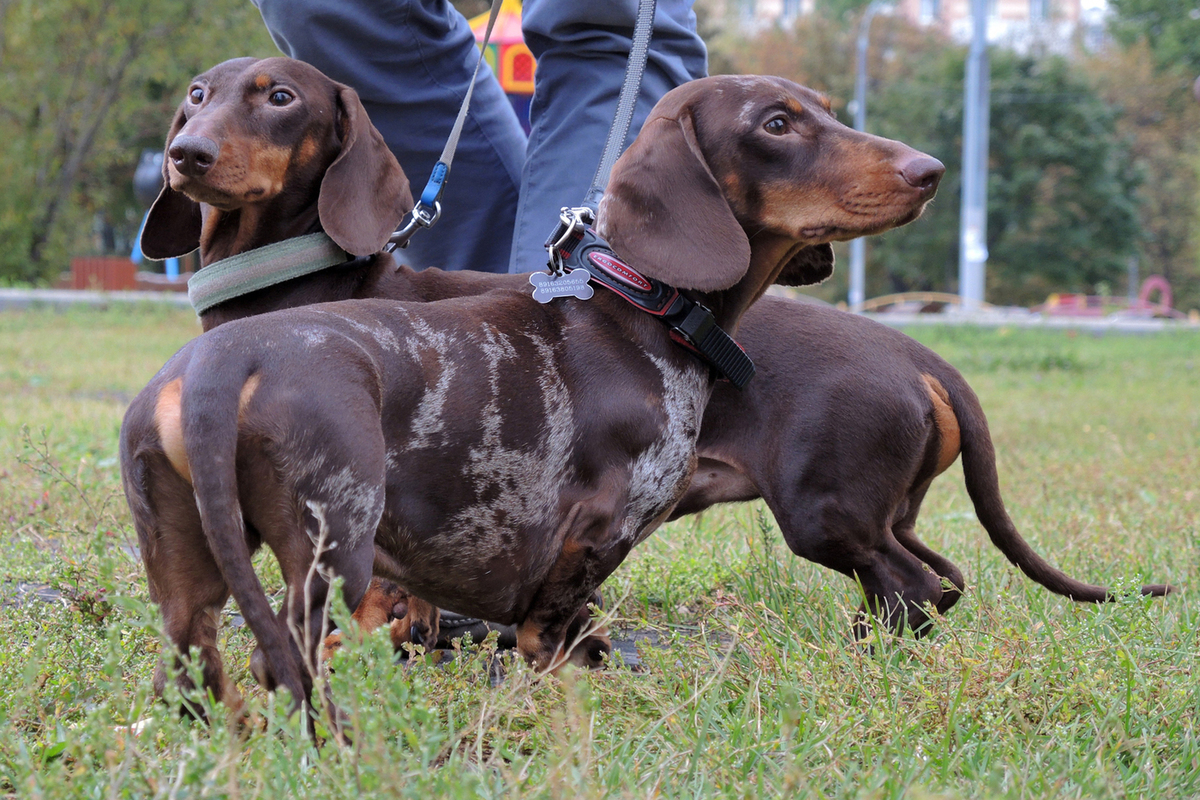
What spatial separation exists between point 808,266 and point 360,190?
3.75ft

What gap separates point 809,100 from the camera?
2697mm

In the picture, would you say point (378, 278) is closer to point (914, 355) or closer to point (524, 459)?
point (524, 459)

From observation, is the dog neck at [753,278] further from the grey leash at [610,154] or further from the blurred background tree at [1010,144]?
the blurred background tree at [1010,144]

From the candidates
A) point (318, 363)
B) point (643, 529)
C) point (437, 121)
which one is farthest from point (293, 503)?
point (437, 121)

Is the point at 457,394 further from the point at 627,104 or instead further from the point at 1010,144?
the point at 1010,144

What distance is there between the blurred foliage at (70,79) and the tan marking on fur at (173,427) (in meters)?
19.4

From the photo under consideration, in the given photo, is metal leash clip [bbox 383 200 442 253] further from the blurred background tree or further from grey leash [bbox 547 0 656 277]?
the blurred background tree

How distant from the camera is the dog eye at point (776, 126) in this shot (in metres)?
2.55

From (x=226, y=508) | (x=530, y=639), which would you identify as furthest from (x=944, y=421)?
(x=226, y=508)

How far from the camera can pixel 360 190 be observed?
2803 millimetres

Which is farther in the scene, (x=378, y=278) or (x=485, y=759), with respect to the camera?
(x=378, y=278)

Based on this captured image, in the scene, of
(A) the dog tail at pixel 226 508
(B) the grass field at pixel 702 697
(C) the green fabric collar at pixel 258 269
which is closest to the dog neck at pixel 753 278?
(B) the grass field at pixel 702 697

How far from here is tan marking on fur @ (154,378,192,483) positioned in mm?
1772

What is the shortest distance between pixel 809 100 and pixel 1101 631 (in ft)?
4.39
